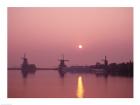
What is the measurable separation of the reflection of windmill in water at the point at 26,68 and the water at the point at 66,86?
3 centimetres

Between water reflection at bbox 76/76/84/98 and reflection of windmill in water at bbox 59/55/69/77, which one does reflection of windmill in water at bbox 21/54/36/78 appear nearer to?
reflection of windmill in water at bbox 59/55/69/77

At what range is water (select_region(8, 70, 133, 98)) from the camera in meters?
3.27

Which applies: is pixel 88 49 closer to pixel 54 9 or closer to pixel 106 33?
pixel 106 33

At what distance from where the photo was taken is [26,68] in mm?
3287

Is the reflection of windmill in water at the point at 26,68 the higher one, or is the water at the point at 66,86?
the reflection of windmill in water at the point at 26,68

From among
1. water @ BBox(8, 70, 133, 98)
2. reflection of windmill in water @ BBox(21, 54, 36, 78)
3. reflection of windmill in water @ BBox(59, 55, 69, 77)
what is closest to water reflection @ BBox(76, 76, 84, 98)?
water @ BBox(8, 70, 133, 98)

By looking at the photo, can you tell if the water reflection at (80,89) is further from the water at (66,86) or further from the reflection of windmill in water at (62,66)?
the reflection of windmill in water at (62,66)

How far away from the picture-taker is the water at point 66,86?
327cm

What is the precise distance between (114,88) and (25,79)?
2.24ft

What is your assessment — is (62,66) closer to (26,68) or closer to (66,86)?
(66,86)

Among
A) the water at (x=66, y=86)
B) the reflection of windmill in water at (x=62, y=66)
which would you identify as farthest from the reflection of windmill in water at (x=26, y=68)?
the reflection of windmill in water at (x=62, y=66)

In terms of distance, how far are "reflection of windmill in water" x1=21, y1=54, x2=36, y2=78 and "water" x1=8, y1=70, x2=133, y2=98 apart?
Answer: 3cm

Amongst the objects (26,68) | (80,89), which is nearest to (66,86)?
(80,89)
